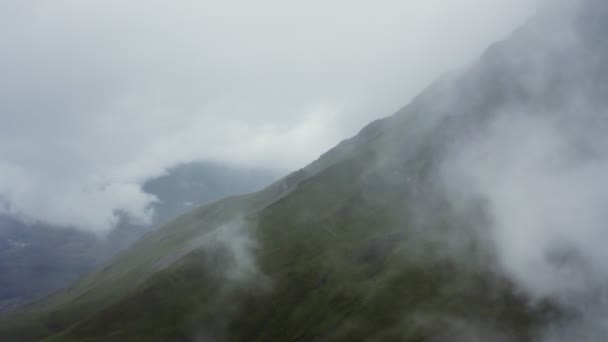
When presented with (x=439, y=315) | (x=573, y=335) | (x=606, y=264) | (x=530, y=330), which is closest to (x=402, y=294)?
(x=439, y=315)

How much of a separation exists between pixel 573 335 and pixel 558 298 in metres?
18.7

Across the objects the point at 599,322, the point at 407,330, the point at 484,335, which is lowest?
the point at 599,322

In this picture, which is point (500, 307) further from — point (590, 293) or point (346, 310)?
point (346, 310)

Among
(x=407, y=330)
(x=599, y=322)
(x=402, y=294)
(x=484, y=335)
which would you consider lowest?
(x=599, y=322)

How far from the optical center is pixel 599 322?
524ft

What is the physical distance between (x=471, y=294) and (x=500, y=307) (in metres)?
12.5

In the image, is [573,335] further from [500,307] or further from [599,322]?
[500,307]

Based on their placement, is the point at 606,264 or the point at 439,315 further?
the point at 606,264

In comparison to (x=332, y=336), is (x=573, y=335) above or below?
below

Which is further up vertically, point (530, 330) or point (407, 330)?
point (407, 330)

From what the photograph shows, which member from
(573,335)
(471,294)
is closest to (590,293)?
(573,335)

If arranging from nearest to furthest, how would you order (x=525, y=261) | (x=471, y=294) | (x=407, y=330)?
(x=407, y=330), (x=471, y=294), (x=525, y=261)

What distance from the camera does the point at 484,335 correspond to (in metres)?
159

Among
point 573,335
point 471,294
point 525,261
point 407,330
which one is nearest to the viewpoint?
point 573,335
